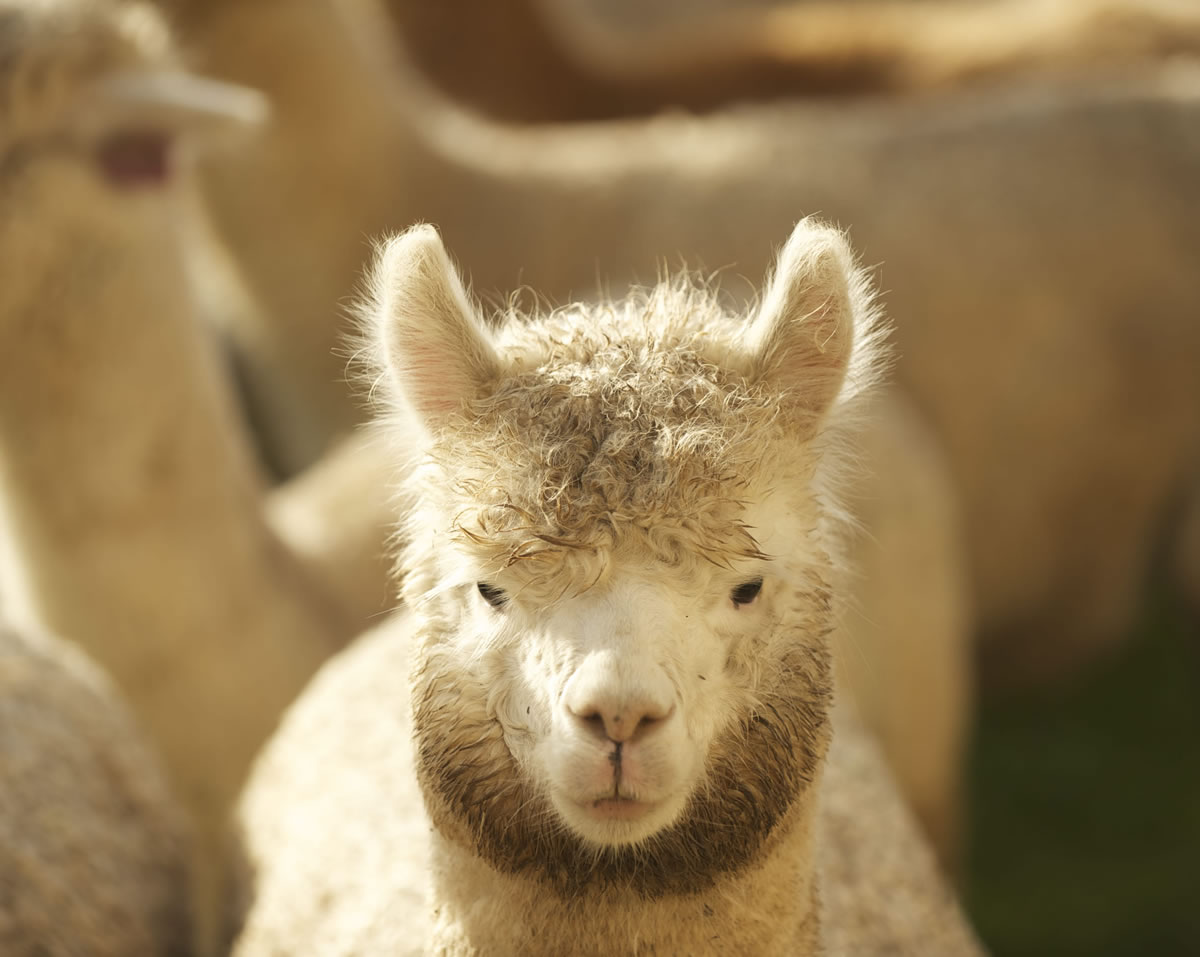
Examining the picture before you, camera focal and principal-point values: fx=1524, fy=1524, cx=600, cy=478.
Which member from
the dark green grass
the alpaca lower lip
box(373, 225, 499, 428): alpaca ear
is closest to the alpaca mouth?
the alpaca lower lip

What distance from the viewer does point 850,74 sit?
6047 mm

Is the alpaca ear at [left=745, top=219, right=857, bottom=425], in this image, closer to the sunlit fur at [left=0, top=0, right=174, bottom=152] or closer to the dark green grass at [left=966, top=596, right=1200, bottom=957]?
the sunlit fur at [left=0, top=0, right=174, bottom=152]

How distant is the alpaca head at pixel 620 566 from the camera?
1573 mm

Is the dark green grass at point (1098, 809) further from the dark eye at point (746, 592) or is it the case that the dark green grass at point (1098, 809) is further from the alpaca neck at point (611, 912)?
the dark eye at point (746, 592)

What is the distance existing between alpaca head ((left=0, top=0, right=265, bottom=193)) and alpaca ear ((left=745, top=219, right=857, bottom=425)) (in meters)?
1.69

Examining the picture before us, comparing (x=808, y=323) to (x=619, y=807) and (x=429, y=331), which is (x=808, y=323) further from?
(x=619, y=807)

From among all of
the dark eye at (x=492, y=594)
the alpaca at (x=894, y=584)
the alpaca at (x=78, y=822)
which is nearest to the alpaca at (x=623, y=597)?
the dark eye at (x=492, y=594)

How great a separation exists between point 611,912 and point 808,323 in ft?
2.31

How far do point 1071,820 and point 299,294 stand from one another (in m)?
2.96

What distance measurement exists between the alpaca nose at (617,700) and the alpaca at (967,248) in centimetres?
308

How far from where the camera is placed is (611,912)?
171 cm

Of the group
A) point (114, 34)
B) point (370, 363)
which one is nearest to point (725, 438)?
point (370, 363)

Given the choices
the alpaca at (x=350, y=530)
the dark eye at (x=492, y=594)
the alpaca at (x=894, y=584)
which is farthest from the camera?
the alpaca at (x=350, y=530)

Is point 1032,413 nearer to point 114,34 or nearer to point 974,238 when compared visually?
point 974,238
